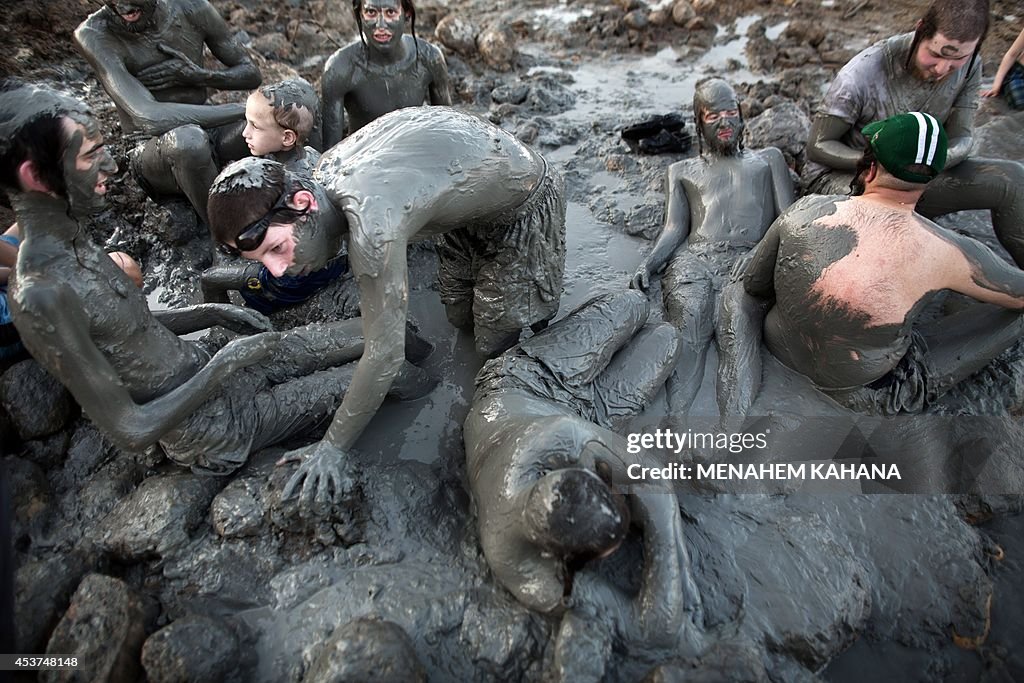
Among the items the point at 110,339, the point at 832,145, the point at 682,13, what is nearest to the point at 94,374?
the point at 110,339

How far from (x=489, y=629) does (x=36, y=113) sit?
2.17 metres

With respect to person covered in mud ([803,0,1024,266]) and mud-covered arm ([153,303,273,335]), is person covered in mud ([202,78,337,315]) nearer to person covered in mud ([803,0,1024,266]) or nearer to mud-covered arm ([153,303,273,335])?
mud-covered arm ([153,303,273,335])

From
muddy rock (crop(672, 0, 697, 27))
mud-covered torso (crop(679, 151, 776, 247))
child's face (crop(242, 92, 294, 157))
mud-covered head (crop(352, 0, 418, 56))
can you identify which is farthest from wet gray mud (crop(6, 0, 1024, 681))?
muddy rock (crop(672, 0, 697, 27))

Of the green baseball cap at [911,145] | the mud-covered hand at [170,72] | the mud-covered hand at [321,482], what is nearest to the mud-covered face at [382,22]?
the mud-covered hand at [170,72]

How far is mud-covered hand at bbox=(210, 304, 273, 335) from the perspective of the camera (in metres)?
2.68

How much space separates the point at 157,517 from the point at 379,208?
4.76 ft

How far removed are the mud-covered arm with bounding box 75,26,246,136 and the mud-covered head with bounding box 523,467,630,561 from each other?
3.35 m

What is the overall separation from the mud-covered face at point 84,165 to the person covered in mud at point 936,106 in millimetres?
3487

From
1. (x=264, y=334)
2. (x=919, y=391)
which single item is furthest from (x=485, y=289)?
(x=919, y=391)

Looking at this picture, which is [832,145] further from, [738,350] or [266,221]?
[266,221]

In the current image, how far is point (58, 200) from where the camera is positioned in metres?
1.90

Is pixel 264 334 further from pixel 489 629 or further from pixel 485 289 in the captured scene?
pixel 489 629

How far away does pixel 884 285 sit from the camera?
2172 mm

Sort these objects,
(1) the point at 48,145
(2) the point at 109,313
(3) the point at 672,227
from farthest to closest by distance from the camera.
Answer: (3) the point at 672,227
(2) the point at 109,313
(1) the point at 48,145
